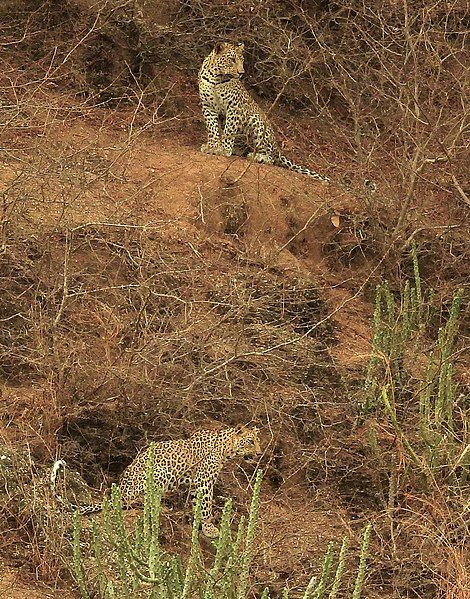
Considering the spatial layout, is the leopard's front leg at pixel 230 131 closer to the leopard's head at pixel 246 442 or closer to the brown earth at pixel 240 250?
the brown earth at pixel 240 250

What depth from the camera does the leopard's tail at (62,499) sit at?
20.0 ft

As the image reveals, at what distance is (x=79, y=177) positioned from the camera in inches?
319

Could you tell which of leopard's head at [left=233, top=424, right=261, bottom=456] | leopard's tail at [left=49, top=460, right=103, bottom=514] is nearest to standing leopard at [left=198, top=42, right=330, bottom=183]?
leopard's head at [left=233, top=424, right=261, bottom=456]

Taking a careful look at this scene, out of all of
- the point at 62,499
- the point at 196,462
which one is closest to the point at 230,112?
the point at 196,462

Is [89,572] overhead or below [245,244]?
overhead

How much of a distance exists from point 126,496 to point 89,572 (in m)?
0.87

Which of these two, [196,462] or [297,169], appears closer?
[196,462]

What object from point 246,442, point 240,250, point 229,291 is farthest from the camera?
point 240,250

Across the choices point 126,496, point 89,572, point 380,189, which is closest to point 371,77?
point 380,189

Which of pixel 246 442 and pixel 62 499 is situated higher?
pixel 62 499

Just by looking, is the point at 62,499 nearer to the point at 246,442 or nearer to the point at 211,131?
the point at 246,442

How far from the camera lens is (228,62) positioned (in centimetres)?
1080

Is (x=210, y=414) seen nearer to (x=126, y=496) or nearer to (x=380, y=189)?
(x=126, y=496)

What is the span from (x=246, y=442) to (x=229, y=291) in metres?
1.52
